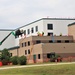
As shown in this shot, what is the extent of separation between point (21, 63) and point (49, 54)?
22437 millimetres

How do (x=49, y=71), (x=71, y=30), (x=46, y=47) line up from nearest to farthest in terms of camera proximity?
1. (x=49, y=71)
2. (x=46, y=47)
3. (x=71, y=30)

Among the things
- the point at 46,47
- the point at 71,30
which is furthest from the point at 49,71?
the point at 71,30

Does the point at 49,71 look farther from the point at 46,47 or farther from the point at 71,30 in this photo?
the point at 71,30

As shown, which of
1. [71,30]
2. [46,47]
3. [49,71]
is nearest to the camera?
[49,71]

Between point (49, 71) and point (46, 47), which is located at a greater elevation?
point (46, 47)

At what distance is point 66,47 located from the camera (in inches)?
3236

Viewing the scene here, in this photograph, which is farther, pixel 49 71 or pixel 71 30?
pixel 71 30

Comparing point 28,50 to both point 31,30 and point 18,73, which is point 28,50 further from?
point 18,73

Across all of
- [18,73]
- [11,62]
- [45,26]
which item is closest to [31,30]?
[45,26]

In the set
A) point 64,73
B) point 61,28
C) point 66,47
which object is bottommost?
point 64,73

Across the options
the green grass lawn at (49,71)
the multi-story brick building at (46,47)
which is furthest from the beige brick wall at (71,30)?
the green grass lawn at (49,71)

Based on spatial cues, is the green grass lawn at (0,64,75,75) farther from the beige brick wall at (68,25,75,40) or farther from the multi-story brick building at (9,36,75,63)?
the beige brick wall at (68,25,75,40)

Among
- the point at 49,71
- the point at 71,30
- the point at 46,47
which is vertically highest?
the point at 71,30

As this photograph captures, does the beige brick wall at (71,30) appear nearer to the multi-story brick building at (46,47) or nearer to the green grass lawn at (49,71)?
the multi-story brick building at (46,47)
